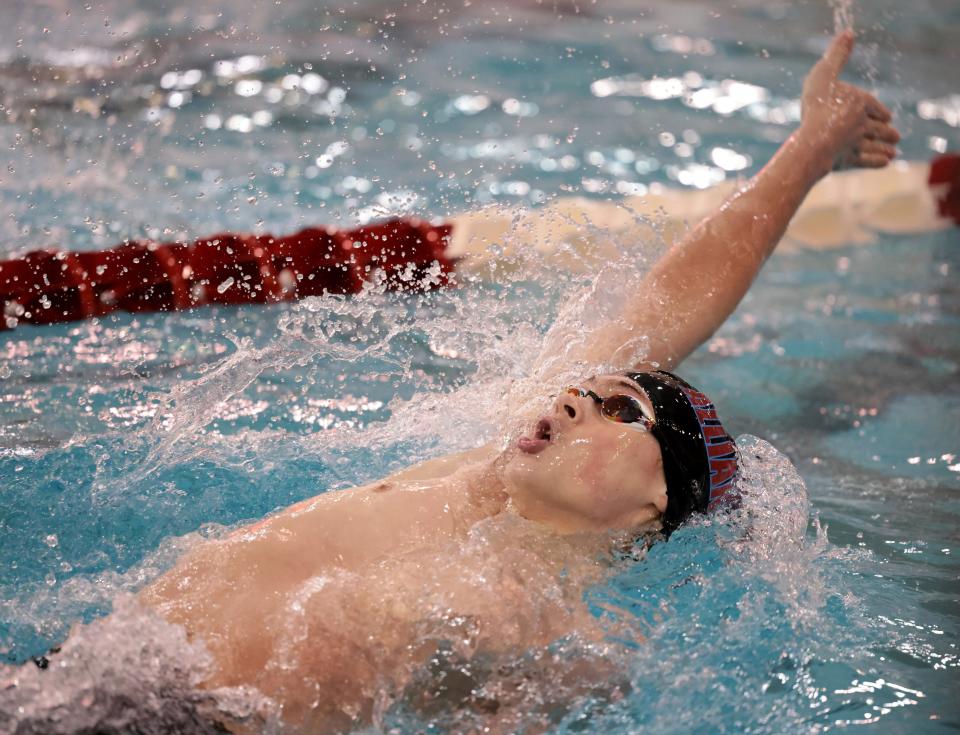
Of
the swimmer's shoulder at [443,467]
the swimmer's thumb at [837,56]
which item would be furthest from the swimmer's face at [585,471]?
the swimmer's thumb at [837,56]

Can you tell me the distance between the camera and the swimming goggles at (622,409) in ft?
6.12

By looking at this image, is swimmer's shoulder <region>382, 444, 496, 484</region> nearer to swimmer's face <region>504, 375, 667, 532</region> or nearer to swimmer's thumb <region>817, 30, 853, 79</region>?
swimmer's face <region>504, 375, 667, 532</region>

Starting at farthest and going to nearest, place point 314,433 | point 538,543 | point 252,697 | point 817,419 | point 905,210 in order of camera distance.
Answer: point 905,210 → point 817,419 → point 314,433 → point 538,543 → point 252,697

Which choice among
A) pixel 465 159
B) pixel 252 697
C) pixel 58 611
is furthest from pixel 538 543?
pixel 465 159

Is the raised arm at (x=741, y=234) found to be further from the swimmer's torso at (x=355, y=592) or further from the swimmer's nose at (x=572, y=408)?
the swimmer's torso at (x=355, y=592)

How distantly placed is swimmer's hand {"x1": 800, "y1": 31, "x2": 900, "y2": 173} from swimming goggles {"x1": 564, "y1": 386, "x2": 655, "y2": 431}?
1.05 metres

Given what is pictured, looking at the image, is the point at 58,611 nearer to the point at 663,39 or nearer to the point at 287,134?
the point at 287,134

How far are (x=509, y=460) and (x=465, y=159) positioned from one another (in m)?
3.60

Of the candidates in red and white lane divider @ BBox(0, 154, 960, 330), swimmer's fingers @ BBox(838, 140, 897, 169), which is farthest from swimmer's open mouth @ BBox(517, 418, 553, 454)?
swimmer's fingers @ BBox(838, 140, 897, 169)

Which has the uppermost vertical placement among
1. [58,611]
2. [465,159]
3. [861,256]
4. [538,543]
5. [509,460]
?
[509,460]

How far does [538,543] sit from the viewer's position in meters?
1.86

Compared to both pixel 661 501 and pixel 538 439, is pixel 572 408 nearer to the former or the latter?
pixel 538 439

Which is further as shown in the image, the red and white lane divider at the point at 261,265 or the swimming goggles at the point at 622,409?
the red and white lane divider at the point at 261,265

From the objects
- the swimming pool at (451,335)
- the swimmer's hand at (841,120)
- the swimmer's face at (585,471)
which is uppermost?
the swimmer's hand at (841,120)
